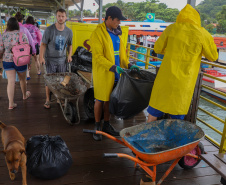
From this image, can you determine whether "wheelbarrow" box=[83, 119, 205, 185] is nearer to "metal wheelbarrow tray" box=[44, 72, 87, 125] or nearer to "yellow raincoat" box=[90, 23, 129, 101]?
"yellow raincoat" box=[90, 23, 129, 101]

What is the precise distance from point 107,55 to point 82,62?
2.48 m

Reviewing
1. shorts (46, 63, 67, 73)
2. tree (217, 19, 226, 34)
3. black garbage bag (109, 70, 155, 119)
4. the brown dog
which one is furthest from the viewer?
tree (217, 19, 226, 34)

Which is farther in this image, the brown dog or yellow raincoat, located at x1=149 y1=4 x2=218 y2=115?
yellow raincoat, located at x1=149 y1=4 x2=218 y2=115

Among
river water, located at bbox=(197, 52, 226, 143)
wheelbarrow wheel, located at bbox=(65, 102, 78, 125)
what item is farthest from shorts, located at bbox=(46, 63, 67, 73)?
river water, located at bbox=(197, 52, 226, 143)

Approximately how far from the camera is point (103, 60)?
2.91 meters

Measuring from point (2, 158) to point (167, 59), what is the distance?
245 cm

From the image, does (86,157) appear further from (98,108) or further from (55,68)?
(55,68)

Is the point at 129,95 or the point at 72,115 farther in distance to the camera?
the point at 72,115

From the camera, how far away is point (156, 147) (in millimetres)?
2602

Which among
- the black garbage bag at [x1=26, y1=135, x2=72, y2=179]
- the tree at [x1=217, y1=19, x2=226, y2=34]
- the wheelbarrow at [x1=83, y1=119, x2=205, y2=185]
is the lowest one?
the black garbage bag at [x1=26, y1=135, x2=72, y2=179]

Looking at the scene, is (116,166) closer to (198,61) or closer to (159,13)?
(198,61)

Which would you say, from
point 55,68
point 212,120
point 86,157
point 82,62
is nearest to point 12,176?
point 86,157

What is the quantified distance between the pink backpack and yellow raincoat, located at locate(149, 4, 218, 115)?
270cm

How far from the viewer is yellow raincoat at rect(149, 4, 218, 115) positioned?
236 cm
